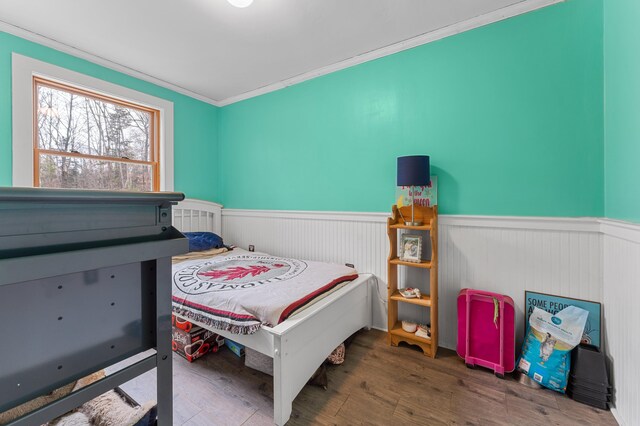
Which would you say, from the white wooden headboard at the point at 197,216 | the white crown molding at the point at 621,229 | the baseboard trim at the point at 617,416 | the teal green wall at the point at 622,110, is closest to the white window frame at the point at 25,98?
the white wooden headboard at the point at 197,216

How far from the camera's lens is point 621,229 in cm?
148

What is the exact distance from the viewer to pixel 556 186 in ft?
6.13

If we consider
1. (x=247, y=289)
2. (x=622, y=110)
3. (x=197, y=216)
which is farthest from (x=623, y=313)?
(x=197, y=216)

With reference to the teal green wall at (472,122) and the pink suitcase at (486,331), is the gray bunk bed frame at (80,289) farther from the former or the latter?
the teal green wall at (472,122)

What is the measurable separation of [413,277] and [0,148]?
3.44m

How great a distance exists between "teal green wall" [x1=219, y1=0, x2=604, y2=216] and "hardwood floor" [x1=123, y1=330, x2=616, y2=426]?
1153mm

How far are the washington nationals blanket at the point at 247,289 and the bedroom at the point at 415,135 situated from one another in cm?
44

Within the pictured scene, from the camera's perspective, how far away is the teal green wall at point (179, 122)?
2160 mm

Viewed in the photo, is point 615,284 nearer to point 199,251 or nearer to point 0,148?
point 199,251

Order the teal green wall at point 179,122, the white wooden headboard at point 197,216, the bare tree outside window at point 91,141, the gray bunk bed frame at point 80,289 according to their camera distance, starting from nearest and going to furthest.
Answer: the gray bunk bed frame at point 80,289, the teal green wall at point 179,122, the bare tree outside window at point 91,141, the white wooden headboard at point 197,216

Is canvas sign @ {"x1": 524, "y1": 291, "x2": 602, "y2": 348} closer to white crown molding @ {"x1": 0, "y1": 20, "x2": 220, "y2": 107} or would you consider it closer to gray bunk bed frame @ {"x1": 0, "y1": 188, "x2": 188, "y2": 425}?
gray bunk bed frame @ {"x1": 0, "y1": 188, "x2": 188, "y2": 425}

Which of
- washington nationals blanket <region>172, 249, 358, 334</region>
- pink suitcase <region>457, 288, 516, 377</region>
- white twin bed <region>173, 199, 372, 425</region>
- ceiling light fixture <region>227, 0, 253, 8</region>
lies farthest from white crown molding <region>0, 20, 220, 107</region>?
pink suitcase <region>457, 288, 516, 377</region>

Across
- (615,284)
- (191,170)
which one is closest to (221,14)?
(191,170)

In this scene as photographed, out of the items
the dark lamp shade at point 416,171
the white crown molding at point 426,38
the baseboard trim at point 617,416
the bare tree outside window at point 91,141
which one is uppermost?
the white crown molding at point 426,38
